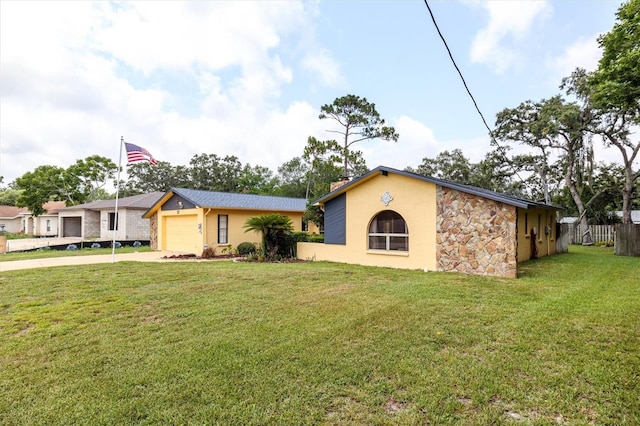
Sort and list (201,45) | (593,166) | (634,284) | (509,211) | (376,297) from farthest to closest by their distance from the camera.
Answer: (593,166) < (201,45) < (509,211) < (634,284) < (376,297)

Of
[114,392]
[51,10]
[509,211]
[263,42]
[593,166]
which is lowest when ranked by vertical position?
[114,392]

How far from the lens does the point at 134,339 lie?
4270 millimetres

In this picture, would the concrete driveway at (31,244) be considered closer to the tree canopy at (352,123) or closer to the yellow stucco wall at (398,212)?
the yellow stucco wall at (398,212)

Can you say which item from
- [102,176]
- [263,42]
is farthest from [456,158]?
[102,176]

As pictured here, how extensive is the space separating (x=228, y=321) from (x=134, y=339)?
1.25m

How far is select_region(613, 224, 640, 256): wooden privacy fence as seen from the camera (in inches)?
579

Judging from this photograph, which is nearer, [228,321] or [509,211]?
[228,321]

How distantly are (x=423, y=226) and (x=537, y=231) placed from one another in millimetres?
7405

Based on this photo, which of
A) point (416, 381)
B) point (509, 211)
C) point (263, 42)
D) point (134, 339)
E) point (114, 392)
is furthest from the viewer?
point (263, 42)

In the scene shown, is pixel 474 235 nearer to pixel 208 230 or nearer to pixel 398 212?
pixel 398 212

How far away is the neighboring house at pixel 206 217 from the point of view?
1575 cm

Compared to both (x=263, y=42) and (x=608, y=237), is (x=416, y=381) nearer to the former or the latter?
(x=263, y=42)

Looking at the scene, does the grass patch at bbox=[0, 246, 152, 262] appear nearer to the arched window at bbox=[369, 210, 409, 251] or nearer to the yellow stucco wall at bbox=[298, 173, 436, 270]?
the yellow stucco wall at bbox=[298, 173, 436, 270]

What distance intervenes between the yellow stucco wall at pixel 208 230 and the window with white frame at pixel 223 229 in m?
0.10
